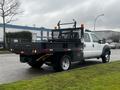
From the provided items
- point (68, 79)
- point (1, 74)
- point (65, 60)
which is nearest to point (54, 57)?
point (65, 60)

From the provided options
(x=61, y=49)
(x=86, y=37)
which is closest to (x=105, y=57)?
(x=86, y=37)

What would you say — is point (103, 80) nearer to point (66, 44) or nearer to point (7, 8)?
point (66, 44)

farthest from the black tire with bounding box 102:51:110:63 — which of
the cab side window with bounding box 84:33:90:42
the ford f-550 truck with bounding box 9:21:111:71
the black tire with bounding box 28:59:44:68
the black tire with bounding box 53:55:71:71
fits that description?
the black tire with bounding box 28:59:44:68

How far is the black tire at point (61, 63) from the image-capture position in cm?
1334

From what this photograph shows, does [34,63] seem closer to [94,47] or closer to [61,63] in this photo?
[61,63]

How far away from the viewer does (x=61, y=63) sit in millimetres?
13469

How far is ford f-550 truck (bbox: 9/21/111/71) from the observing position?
42.1 feet

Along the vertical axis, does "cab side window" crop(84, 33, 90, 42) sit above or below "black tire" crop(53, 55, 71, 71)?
above

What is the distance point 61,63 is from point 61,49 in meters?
0.69

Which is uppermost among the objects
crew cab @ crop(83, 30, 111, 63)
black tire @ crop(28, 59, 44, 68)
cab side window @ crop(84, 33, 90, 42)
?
cab side window @ crop(84, 33, 90, 42)

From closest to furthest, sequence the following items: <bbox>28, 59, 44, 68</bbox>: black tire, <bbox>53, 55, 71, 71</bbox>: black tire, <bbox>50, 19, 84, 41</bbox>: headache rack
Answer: <bbox>53, 55, 71, 71</bbox>: black tire, <bbox>28, 59, 44, 68</bbox>: black tire, <bbox>50, 19, 84, 41</bbox>: headache rack

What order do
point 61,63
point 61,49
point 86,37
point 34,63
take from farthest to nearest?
point 86,37
point 34,63
point 61,63
point 61,49

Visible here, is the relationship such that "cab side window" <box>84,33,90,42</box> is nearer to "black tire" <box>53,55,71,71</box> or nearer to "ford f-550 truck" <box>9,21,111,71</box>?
"ford f-550 truck" <box>9,21,111,71</box>

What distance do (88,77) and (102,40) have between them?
24.3ft
